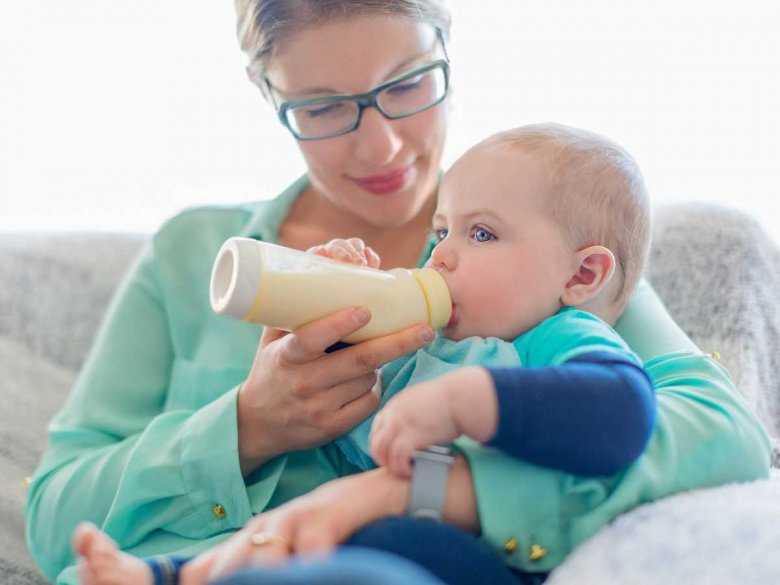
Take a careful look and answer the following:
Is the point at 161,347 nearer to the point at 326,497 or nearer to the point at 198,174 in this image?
the point at 326,497

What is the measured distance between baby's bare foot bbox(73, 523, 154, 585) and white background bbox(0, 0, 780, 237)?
1.38 m

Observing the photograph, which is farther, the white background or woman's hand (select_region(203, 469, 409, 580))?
the white background

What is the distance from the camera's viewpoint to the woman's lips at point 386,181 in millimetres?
1449

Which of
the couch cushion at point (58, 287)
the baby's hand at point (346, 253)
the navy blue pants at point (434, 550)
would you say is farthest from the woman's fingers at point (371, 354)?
the couch cushion at point (58, 287)

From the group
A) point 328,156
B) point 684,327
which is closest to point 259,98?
point 328,156

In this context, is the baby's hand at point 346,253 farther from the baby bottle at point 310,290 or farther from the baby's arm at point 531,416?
the baby's arm at point 531,416

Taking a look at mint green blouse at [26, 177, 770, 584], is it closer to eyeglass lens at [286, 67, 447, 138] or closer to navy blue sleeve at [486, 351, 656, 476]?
navy blue sleeve at [486, 351, 656, 476]

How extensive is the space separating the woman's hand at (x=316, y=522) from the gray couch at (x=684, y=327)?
0.19 meters

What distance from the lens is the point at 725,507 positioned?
3.24 ft

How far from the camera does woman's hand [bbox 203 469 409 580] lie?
2.93 feet

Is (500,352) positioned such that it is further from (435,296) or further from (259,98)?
(259,98)

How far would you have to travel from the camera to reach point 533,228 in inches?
44.8

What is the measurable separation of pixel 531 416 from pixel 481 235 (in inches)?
12.1

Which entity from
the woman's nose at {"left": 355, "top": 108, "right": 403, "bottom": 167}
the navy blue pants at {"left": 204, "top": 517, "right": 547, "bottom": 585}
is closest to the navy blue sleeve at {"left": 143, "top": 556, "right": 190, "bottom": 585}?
the navy blue pants at {"left": 204, "top": 517, "right": 547, "bottom": 585}
